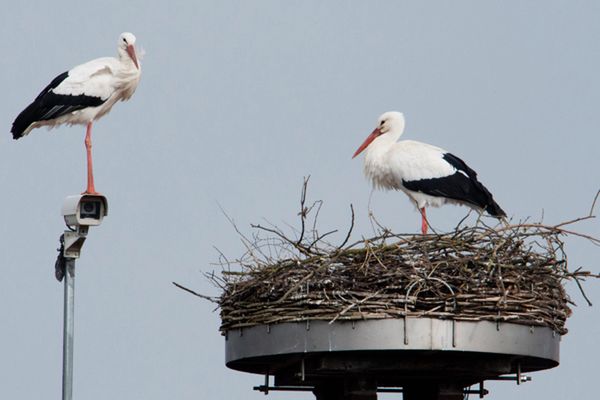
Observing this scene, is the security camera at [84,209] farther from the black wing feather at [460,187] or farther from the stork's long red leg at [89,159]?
the black wing feather at [460,187]

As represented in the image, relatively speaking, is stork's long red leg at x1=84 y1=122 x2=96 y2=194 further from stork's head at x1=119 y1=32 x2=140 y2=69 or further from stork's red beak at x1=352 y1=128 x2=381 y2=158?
stork's red beak at x1=352 y1=128 x2=381 y2=158

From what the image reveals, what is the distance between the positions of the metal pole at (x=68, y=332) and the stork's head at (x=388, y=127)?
5.39m

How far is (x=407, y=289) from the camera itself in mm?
8914

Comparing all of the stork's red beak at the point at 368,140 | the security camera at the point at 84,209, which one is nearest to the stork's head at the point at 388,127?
the stork's red beak at the point at 368,140

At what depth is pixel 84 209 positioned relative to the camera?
8.61 metres

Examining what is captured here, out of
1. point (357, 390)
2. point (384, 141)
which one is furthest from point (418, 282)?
point (384, 141)

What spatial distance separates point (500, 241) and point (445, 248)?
41 cm

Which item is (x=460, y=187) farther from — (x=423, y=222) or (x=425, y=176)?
(x=423, y=222)

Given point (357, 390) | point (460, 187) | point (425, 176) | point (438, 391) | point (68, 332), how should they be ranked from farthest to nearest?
1. point (425, 176)
2. point (460, 187)
3. point (438, 391)
4. point (357, 390)
5. point (68, 332)

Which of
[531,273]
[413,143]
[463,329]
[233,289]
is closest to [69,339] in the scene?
[233,289]

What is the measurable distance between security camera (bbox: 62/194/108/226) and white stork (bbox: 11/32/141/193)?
2896mm

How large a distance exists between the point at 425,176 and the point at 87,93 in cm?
325

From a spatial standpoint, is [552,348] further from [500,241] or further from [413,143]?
[413,143]

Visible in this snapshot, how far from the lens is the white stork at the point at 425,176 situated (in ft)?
40.9
